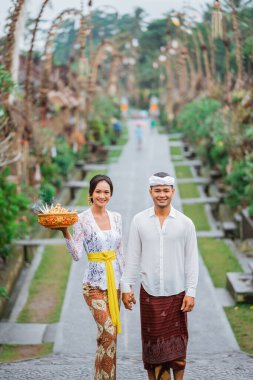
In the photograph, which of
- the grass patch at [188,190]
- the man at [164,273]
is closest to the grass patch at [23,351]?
the man at [164,273]

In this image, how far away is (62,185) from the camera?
2367 cm

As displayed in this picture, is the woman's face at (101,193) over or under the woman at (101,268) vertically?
over

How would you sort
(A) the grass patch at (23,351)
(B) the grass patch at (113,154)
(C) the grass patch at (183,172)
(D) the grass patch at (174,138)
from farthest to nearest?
(D) the grass patch at (174,138) → (B) the grass patch at (113,154) → (C) the grass patch at (183,172) → (A) the grass patch at (23,351)

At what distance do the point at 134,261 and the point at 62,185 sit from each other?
57.7 feet

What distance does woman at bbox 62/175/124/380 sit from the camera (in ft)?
20.7

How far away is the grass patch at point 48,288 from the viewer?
11.3m

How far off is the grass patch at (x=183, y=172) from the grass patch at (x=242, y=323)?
17015 millimetres

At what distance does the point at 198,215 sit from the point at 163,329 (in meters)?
14.2

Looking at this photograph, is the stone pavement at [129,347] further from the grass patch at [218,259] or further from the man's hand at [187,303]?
the man's hand at [187,303]

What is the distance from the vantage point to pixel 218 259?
587 inches

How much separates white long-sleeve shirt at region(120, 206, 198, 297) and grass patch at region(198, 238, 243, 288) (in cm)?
675

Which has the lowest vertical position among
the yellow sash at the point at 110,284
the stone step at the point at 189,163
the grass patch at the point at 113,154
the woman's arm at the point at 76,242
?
the yellow sash at the point at 110,284

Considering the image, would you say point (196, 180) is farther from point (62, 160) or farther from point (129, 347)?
point (129, 347)

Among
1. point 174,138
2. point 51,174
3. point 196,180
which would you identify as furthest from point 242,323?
point 174,138
